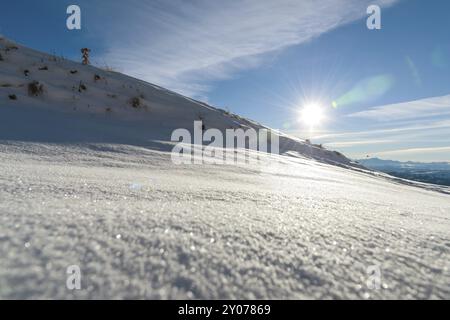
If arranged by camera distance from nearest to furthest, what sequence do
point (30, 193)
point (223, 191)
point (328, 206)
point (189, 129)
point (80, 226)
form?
point (80, 226) → point (30, 193) → point (328, 206) → point (223, 191) → point (189, 129)

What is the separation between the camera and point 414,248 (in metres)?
0.82

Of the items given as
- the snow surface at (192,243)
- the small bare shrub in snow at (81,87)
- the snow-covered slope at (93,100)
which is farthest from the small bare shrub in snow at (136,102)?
the snow surface at (192,243)

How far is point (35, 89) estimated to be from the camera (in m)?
3.49

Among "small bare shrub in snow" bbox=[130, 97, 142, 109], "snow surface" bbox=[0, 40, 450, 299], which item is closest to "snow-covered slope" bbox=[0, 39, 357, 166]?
"small bare shrub in snow" bbox=[130, 97, 142, 109]

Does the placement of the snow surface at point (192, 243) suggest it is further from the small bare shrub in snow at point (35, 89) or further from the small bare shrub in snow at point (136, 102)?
the small bare shrub in snow at point (136, 102)

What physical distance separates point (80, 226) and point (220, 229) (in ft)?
1.34

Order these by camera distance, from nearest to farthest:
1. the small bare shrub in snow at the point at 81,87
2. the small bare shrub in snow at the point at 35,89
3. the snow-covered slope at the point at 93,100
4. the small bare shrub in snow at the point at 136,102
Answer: the snow-covered slope at the point at 93,100 → the small bare shrub in snow at the point at 35,89 → the small bare shrub in snow at the point at 81,87 → the small bare shrub in snow at the point at 136,102

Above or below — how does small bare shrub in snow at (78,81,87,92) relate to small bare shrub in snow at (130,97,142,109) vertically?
above

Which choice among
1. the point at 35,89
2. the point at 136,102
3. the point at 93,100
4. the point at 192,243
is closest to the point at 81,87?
the point at 93,100

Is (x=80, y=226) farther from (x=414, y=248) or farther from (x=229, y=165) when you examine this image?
(x=229, y=165)

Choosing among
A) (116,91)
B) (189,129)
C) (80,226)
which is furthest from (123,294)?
(116,91)

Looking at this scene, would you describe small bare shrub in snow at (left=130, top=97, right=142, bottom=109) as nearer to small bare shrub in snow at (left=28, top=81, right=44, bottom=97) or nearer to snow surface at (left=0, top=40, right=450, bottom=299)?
small bare shrub in snow at (left=28, top=81, right=44, bottom=97)

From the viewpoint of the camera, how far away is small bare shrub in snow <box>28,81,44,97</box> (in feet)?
11.3

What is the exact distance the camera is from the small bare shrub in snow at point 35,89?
136 inches
